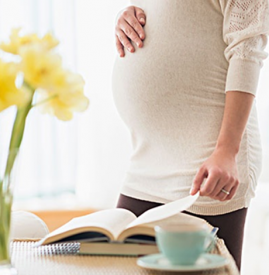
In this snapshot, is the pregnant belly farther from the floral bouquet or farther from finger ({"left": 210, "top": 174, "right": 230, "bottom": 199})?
the floral bouquet

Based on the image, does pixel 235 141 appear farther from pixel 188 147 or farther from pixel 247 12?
pixel 247 12

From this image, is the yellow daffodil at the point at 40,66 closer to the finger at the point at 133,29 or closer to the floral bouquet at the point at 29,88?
the floral bouquet at the point at 29,88

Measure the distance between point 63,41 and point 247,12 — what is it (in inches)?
68.8

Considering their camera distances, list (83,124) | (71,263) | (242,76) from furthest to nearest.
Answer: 1. (83,124)
2. (242,76)
3. (71,263)

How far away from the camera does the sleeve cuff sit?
4.07 ft

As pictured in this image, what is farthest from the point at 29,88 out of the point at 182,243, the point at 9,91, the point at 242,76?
the point at 242,76

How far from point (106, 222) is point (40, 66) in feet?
1.11

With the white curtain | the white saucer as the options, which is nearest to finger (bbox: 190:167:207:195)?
the white saucer

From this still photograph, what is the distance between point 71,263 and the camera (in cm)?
94

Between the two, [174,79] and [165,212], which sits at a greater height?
[174,79]

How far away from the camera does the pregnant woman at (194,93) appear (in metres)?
1.26

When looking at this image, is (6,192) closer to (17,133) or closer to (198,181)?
(17,133)

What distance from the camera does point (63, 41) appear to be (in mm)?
2920

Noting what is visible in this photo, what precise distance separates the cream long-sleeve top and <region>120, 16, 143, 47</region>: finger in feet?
0.06
